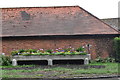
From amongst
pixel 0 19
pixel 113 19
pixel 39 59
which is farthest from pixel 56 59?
pixel 113 19

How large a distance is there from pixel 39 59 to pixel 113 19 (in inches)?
637

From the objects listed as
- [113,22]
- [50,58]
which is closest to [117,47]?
[50,58]

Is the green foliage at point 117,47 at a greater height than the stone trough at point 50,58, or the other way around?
the green foliage at point 117,47

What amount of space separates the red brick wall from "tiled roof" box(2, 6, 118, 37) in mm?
445

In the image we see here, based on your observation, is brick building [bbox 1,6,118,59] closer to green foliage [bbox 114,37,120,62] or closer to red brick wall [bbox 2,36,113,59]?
red brick wall [bbox 2,36,113,59]

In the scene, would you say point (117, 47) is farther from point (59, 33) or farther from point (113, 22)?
point (113, 22)

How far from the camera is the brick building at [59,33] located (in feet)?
71.0

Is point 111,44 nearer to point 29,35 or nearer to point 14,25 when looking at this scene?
point 29,35

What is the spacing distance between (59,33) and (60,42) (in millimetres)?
767

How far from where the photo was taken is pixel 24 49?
2180 cm

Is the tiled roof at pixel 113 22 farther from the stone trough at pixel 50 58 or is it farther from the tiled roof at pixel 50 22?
the stone trough at pixel 50 58

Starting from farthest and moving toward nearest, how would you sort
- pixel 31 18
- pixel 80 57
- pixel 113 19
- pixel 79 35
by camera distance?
pixel 113 19 < pixel 31 18 < pixel 79 35 < pixel 80 57

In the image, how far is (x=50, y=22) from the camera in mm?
22766

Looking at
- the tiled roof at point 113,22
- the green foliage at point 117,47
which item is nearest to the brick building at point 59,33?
the green foliage at point 117,47
